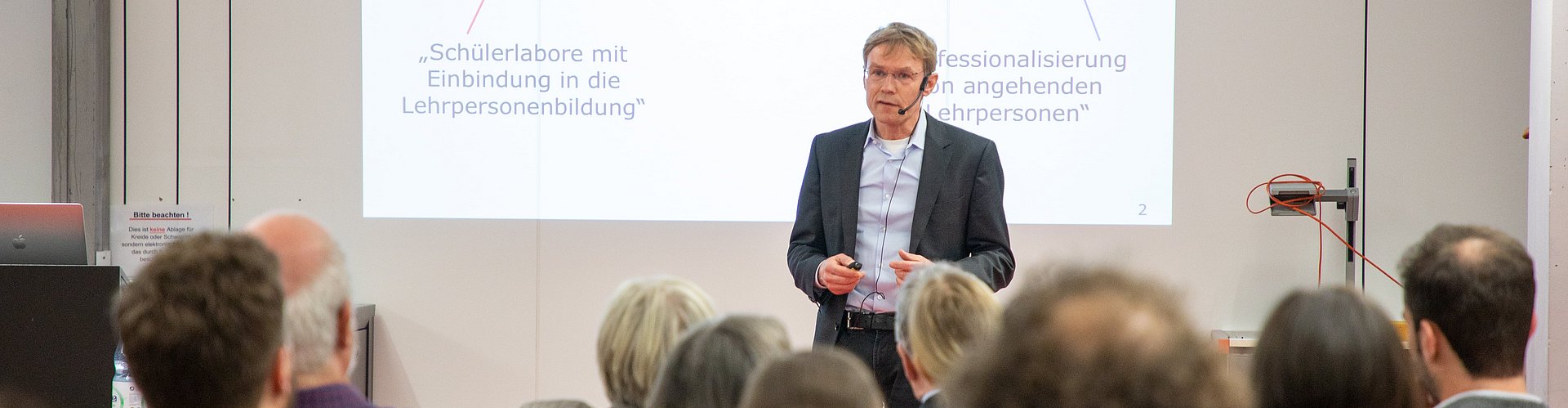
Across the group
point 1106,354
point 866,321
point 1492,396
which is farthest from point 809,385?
point 866,321

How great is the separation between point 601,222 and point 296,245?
2685 mm

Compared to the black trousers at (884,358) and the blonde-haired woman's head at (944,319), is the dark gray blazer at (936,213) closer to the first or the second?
the black trousers at (884,358)

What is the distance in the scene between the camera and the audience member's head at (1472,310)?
5.50 ft

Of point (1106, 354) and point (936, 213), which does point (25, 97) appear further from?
point (1106, 354)

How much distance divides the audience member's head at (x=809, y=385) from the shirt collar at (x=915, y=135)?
5.73ft

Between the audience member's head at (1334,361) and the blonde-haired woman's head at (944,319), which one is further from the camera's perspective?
the blonde-haired woman's head at (944,319)

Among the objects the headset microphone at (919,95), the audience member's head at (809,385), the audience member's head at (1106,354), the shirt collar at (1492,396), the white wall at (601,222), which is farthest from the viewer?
the white wall at (601,222)

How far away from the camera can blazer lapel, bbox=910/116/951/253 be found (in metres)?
2.74

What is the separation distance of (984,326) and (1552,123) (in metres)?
2.57

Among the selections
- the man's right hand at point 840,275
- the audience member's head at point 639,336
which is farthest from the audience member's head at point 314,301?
the man's right hand at point 840,275

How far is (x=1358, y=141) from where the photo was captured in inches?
155

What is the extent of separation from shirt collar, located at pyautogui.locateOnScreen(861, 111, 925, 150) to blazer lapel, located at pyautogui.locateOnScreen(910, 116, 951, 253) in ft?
0.09

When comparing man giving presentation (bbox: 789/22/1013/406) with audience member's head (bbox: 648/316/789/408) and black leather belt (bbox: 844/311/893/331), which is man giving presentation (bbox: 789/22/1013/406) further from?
audience member's head (bbox: 648/316/789/408)

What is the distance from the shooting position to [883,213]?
281 centimetres
